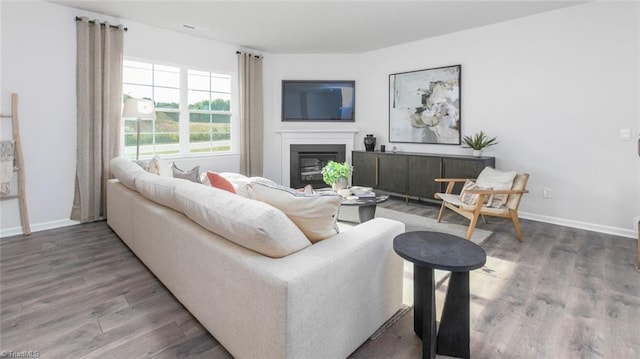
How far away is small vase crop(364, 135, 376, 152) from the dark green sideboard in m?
0.15

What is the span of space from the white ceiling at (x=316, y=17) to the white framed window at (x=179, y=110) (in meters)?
0.62

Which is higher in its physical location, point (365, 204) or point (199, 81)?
point (199, 81)

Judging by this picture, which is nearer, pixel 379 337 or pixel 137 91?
pixel 379 337

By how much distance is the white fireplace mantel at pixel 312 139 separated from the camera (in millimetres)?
6070

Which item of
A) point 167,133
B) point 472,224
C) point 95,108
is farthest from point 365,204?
point 95,108

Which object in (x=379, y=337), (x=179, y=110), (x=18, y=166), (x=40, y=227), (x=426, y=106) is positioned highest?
(x=426, y=106)

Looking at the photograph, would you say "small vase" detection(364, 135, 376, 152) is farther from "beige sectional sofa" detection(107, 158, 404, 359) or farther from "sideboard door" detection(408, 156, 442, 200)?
"beige sectional sofa" detection(107, 158, 404, 359)

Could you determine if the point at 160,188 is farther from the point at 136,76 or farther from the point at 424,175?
A: the point at 424,175

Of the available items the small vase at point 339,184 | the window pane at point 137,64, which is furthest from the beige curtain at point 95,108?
the small vase at point 339,184

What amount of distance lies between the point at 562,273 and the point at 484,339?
133cm

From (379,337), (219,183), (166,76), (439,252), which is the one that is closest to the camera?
(439,252)

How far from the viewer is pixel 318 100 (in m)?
6.13

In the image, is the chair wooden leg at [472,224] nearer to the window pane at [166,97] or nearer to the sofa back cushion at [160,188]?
the sofa back cushion at [160,188]

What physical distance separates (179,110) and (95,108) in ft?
3.88
